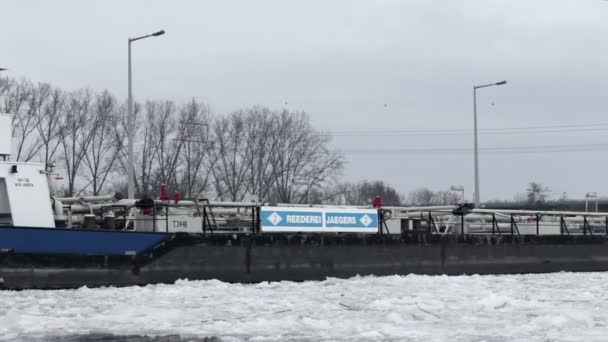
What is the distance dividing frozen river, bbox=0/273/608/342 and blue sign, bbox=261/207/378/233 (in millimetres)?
2428

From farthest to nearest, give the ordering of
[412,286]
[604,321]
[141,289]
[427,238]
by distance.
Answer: [427,238] → [412,286] → [141,289] → [604,321]

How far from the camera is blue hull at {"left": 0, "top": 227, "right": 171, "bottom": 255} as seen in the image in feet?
67.7

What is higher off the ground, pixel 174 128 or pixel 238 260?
pixel 174 128

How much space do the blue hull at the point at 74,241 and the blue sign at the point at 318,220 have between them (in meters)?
3.86

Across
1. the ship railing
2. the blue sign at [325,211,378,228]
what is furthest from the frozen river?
the ship railing

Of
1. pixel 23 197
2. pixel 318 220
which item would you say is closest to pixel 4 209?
pixel 23 197

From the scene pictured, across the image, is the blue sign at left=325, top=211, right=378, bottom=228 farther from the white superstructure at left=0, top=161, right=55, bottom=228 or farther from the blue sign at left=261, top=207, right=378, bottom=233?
the white superstructure at left=0, top=161, right=55, bottom=228

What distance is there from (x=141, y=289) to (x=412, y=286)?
23.1ft

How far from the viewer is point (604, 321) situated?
51.9 feet

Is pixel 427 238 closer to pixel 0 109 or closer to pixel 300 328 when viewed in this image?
pixel 300 328

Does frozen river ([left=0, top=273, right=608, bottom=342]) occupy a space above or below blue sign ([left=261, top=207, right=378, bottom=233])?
below

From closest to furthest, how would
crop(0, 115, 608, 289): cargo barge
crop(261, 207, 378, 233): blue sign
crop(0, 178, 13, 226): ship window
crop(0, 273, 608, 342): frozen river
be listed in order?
crop(0, 273, 608, 342): frozen river, crop(0, 115, 608, 289): cargo barge, crop(0, 178, 13, 226): ship window, crop(261, 207, 378, 233): blue sign

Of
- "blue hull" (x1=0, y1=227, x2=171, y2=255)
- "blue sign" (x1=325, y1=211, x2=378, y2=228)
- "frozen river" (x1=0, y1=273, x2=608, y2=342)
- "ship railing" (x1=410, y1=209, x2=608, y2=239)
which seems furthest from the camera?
"ship railing" (x1=410, y1=209, x2=608, y2=239)

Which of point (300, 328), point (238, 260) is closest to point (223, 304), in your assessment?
point (300, 328)
